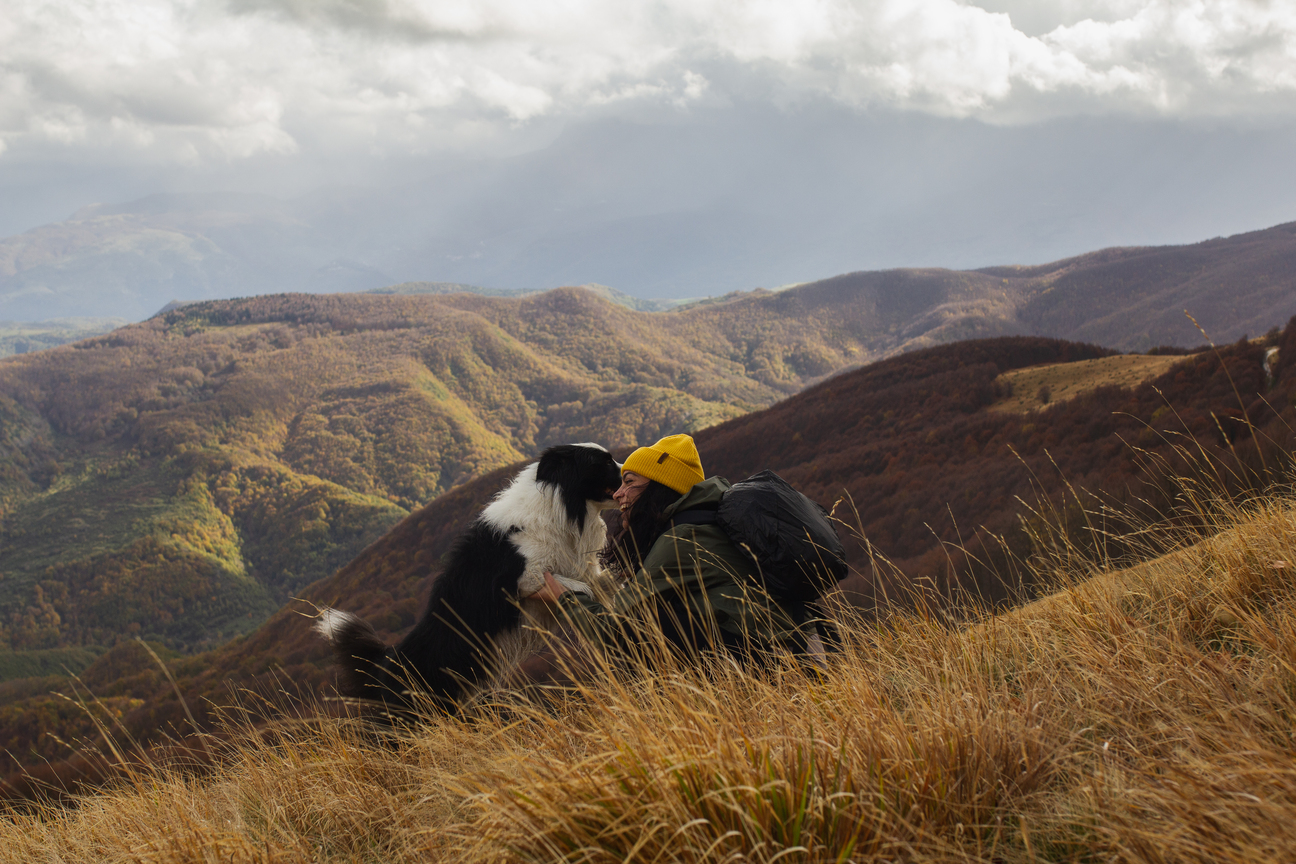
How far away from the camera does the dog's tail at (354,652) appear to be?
346cm

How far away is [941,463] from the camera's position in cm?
1316

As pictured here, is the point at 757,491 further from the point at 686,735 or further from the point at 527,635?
the point at 527,635

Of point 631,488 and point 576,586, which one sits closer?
point 631,488

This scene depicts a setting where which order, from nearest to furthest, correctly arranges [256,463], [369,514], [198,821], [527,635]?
[198,821] < [527,635] < [369,514] < [256,463]

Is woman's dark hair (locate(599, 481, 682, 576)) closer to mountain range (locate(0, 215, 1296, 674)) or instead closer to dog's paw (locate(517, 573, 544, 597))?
dog's paw (locate(517, 573, 544, 597))

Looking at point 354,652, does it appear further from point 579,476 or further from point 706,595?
point 706,595

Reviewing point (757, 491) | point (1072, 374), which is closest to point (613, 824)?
point (757, 491)

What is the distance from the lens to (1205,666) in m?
1.92

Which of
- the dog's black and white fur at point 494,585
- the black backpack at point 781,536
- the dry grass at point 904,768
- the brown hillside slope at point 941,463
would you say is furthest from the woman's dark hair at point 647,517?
the brown hillside slope at point 941,463

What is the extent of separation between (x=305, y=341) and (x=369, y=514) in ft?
211

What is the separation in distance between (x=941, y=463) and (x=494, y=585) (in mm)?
11817

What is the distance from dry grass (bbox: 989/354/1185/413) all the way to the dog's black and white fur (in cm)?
1306

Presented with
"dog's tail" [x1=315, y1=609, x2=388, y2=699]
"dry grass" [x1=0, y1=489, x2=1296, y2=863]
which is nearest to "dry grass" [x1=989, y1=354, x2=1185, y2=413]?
"dry grass" [x1=0, y1=489, x2=1296, y2=863]

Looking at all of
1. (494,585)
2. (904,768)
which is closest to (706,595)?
(904,768)
